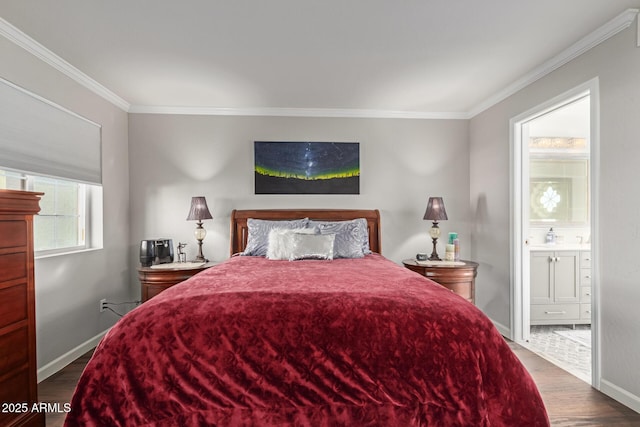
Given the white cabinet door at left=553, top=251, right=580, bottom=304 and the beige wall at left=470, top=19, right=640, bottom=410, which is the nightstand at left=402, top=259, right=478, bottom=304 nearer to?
the white cabinet door at left=553, top=251, right=580, bottom=304

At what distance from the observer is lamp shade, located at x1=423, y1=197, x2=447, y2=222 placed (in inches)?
147

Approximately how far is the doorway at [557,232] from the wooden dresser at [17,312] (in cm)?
354

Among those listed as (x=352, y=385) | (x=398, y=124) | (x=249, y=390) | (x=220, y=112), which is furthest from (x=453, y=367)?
(x=220, y=112)

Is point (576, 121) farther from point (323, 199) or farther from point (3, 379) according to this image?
point (3, 379)

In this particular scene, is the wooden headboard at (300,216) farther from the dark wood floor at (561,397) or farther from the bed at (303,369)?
the bed at (303,369)

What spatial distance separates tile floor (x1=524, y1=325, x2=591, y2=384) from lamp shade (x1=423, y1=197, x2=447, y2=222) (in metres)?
1.45

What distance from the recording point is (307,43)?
8.25ft

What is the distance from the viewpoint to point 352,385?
1.47 meters

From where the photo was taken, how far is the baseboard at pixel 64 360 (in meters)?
2.61

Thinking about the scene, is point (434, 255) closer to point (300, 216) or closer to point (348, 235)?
point (348, 235)

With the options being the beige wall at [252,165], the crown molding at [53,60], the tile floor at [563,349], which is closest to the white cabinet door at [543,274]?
the tile floor at [563,349]

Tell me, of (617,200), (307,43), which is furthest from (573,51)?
(307,43)

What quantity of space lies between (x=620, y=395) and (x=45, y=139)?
440 centimetres

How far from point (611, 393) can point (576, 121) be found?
3.08 meters
